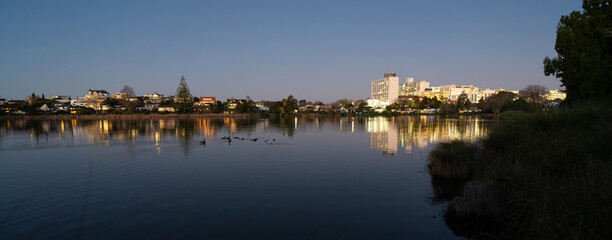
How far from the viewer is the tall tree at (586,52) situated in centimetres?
2114

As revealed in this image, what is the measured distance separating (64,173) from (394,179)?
19.2 m

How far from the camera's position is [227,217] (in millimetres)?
10883

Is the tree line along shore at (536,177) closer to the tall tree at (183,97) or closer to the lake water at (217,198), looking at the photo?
the lake water at (217,198)

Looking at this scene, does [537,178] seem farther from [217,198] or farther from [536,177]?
[217,198]

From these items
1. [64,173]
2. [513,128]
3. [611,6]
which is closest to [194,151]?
[64,173]

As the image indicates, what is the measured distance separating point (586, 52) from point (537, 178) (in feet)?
67.3

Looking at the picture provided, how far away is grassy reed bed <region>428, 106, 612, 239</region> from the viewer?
5.82 meters

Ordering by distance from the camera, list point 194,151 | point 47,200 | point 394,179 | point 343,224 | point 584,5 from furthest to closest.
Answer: point 194,151, point 584,5, point 394,179, point 47,200, point 343,224

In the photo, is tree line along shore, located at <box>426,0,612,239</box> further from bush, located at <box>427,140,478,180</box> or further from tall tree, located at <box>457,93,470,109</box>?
tall tree, located at <box>457,93,470,109</box>

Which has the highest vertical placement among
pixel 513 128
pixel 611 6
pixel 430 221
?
pixel 611 6

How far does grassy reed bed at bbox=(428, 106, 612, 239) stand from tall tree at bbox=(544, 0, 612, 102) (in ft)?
35.7

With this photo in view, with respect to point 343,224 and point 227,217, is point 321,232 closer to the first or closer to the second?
point 343,224

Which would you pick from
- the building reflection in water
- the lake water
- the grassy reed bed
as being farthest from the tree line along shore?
the building reflection in water

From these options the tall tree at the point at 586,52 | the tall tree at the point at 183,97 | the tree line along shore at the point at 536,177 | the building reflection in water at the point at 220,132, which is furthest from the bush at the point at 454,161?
the tall tree at the point at 183,97
